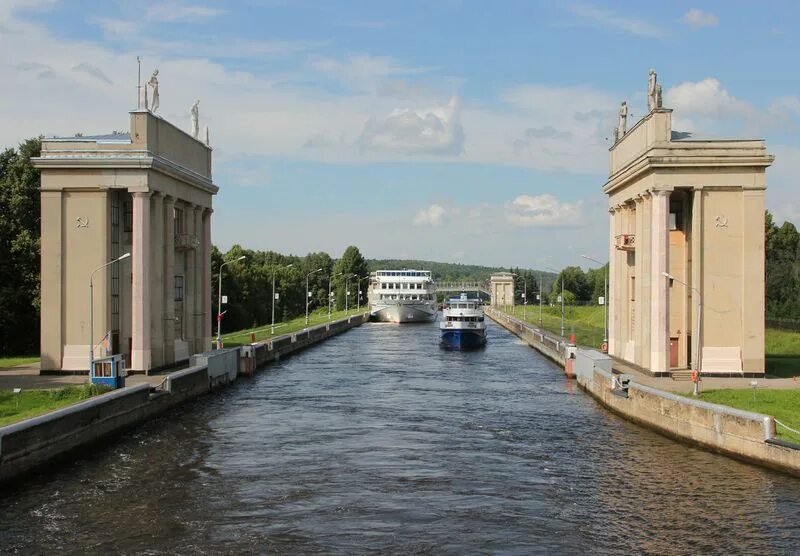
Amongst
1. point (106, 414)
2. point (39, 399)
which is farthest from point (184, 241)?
point (106, 414)

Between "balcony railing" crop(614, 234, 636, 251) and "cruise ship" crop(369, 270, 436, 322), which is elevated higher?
"balcony railing" crop(614, 234, 636, 251)

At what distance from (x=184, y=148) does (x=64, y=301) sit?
13.6m

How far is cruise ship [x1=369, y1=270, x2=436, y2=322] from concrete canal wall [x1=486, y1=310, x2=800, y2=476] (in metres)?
92.8

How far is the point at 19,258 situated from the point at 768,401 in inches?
2012

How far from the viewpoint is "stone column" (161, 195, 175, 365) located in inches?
1999

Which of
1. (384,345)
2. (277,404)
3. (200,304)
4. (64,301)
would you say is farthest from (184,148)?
(384,345)

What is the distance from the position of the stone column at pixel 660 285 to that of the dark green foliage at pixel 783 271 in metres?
54.9

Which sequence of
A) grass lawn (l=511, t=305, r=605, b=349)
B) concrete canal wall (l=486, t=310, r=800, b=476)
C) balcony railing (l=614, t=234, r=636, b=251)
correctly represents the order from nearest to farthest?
concrete canal wall (l=486, t=310, r=800, b=476) → balcony railing (l=614, t=234, r=636, b=251) → grass lawn (l=511, t=305, r=605, b=349)

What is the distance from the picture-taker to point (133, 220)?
4638 centimetres

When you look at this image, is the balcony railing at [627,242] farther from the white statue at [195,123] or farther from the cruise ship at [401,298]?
the cruise ship at [401,298]

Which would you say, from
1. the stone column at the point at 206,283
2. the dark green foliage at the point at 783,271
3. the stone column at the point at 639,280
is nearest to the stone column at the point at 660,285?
the stone column at the point at 639,280

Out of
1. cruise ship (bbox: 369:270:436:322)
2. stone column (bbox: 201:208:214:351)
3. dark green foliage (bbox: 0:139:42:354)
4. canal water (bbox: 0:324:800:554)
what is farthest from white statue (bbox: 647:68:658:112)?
cruise ship (bbox: 369:270:436:322)

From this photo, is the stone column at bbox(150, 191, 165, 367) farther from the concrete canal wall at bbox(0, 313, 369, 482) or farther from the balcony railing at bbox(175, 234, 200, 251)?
the balcony railing at bbox(175, 234, 200, 251)

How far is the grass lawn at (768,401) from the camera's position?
3169 centimetres
